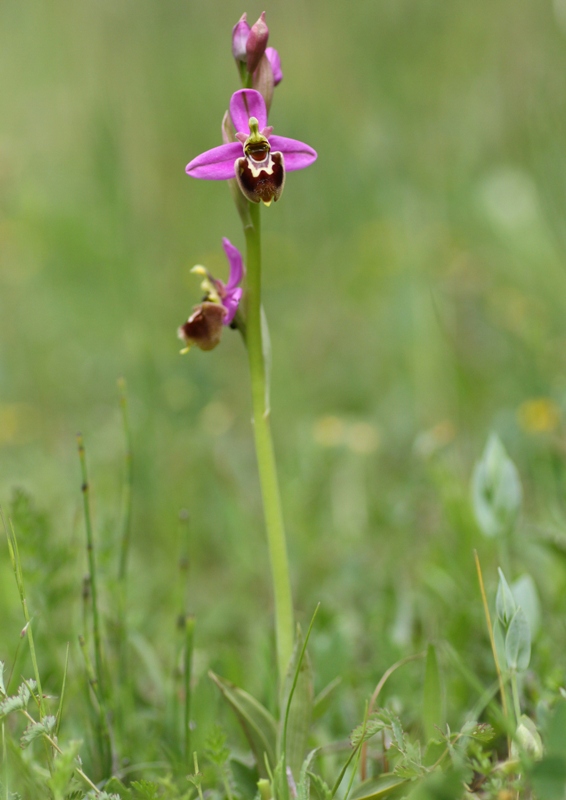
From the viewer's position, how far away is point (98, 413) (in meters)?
3.57

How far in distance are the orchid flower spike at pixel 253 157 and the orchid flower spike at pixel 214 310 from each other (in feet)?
0.44

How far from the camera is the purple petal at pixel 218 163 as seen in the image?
1325 mm

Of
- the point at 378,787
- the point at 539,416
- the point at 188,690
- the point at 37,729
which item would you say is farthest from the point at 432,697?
the point at 539,416

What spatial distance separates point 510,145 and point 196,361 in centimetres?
289

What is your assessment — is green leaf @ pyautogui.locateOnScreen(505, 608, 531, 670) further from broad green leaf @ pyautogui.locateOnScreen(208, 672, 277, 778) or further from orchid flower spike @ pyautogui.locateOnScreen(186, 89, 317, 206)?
orchid flower spike @ pyautogui.locateOnScreen(186, 89, 317, 206)

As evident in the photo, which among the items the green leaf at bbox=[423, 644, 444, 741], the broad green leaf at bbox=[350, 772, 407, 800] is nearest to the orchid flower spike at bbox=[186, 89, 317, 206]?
the green leaf at bbox=[423, 644, 444, 741]

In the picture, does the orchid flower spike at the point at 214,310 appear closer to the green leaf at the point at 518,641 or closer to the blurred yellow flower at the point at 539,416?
the green leaf at the point at 518,641

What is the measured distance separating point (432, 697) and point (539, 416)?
1.34 metres

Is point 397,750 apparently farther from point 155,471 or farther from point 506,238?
point 506,238

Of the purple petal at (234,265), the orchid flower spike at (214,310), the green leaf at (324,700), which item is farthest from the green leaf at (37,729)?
the purple petal at (234,265)

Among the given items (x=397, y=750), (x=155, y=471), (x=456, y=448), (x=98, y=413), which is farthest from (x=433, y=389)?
(x=397, y=750)

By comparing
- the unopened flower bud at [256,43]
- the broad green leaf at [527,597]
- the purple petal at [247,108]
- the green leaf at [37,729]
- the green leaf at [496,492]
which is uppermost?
the unopened flower bud at [256,43]

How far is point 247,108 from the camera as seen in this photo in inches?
53.4

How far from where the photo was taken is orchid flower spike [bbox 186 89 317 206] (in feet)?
4.19
